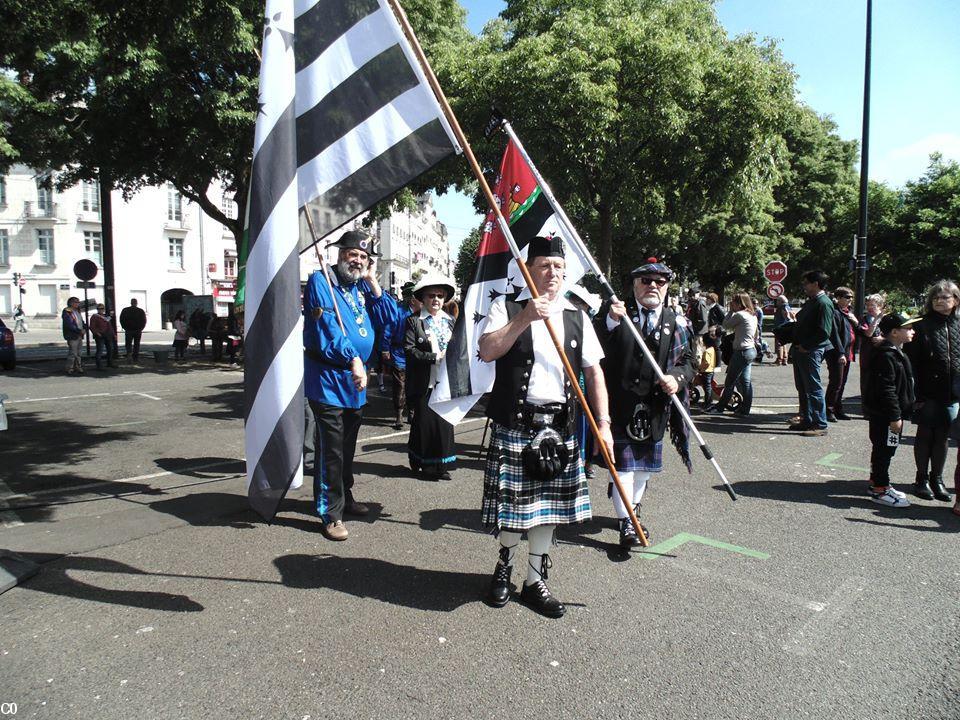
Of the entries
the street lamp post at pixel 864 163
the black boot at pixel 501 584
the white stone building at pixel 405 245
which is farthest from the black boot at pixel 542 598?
the white stone building at pixel 405 245

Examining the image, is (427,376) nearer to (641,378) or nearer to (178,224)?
(641,378)

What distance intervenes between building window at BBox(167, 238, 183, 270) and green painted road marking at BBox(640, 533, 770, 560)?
48352 mm

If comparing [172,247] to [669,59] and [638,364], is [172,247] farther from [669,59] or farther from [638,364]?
[638,364]

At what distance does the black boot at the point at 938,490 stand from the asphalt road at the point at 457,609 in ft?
0.72

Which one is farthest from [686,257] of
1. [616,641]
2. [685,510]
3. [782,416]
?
[616,641]

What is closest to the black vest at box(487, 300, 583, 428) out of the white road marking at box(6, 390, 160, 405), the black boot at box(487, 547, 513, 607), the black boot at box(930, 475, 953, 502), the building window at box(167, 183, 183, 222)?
the black boot at box(487, 547, 513, 607)

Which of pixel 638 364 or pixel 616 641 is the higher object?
pixel 638 364

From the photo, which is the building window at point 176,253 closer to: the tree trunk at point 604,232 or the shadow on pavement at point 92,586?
the tree trunk at point 604,232

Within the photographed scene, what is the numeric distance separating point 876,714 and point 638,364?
7.54ft

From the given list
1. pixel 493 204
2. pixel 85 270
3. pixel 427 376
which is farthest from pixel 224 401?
pixel 493 204

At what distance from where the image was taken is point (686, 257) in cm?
3528

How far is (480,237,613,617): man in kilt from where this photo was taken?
11.2 feet

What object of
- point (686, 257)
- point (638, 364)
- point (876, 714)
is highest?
point (686, 257)

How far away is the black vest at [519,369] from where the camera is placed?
11.3 ft
